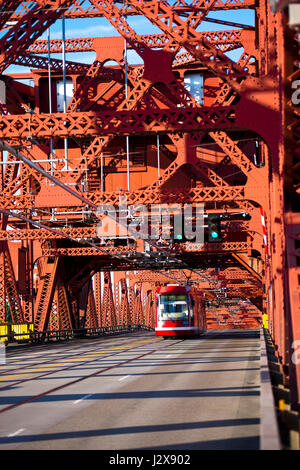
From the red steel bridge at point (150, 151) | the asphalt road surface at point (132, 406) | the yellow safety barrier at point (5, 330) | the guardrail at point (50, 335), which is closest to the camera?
the asphalt road surface at point (132, 406)

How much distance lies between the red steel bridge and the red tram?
2.88 metres

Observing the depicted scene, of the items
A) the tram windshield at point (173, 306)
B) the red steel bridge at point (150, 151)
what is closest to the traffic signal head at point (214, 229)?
the red steel bridge at point (150, 151)

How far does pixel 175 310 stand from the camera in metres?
50.7

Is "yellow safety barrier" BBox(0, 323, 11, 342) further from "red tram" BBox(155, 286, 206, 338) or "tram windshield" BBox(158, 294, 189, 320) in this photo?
"tram windshield" BBox(158, 294, 189, 320)

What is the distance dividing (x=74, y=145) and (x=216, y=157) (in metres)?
9.83

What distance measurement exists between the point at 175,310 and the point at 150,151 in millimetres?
10447

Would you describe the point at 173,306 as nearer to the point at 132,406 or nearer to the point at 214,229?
the point at 214,229

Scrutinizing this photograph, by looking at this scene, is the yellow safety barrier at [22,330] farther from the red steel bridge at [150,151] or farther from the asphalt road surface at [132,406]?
the asphalt road surface at [132,406]

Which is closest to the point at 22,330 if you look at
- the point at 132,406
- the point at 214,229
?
the point at 214,229

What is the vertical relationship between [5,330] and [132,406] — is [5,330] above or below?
above

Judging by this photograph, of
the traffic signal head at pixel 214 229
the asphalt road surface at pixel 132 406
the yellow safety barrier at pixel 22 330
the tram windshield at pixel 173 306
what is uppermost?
the traffic signal head at pixel 214 229

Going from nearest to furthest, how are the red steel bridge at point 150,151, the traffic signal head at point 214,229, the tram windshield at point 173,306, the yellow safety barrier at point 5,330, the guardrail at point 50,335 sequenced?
the red steel bridge at point 150,151 → the traffic signal head at point 214,229 → the yellow safety barrier at point 5,330 → the guardrail at point 50,335 → the tram windshield at point 173,306

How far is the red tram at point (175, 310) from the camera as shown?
50625 mm

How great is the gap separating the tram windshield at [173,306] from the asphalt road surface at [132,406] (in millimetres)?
21896
